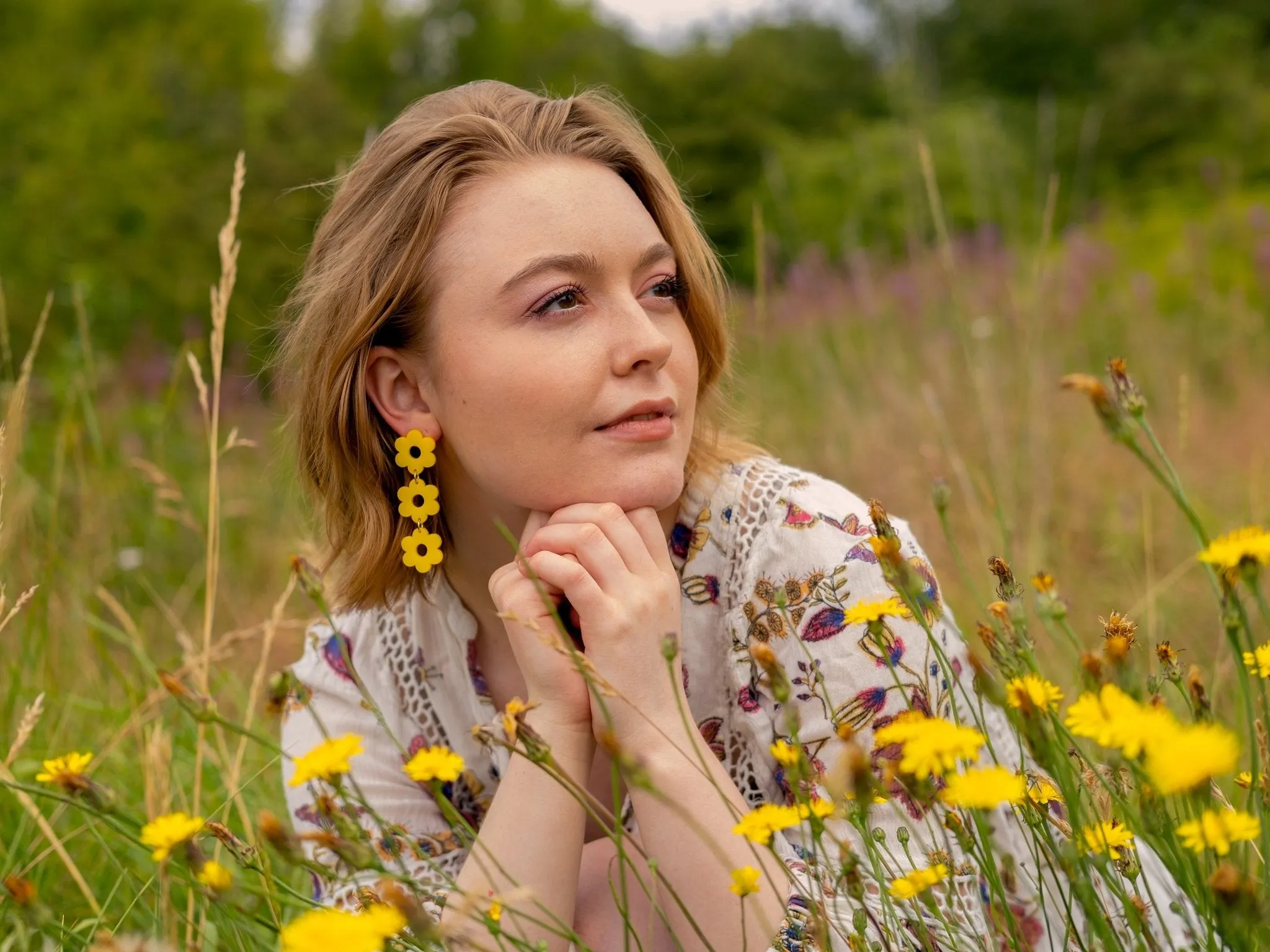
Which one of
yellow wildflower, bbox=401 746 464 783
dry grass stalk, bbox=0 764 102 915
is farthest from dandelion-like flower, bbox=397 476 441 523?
yellow wildflower, bbox=401 746 464 783

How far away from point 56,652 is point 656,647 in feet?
5.59

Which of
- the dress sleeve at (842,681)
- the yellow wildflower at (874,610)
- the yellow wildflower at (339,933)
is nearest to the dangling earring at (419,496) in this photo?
the dress sleeve at (842,681)

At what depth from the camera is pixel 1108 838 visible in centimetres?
99

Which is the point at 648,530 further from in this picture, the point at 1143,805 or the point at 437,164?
the point at 1143,805

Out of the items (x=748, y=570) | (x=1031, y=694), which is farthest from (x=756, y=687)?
(x=1031, y=694)

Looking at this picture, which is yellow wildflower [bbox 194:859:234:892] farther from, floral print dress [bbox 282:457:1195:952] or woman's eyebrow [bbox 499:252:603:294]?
woman's eyebrow [bbox 499:252:603:294]

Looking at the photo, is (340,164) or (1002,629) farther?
(340,164)

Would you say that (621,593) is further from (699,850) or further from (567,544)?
(699,850)

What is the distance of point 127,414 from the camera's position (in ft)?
15.5

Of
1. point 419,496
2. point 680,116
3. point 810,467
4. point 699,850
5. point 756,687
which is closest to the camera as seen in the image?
point 699,850

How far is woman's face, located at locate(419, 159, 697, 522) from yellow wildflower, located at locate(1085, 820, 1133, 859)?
31.8 inches

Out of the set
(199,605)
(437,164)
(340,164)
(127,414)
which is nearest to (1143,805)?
(437,164)

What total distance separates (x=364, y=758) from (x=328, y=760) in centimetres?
105

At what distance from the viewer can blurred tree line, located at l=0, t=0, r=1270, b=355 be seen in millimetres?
7711
